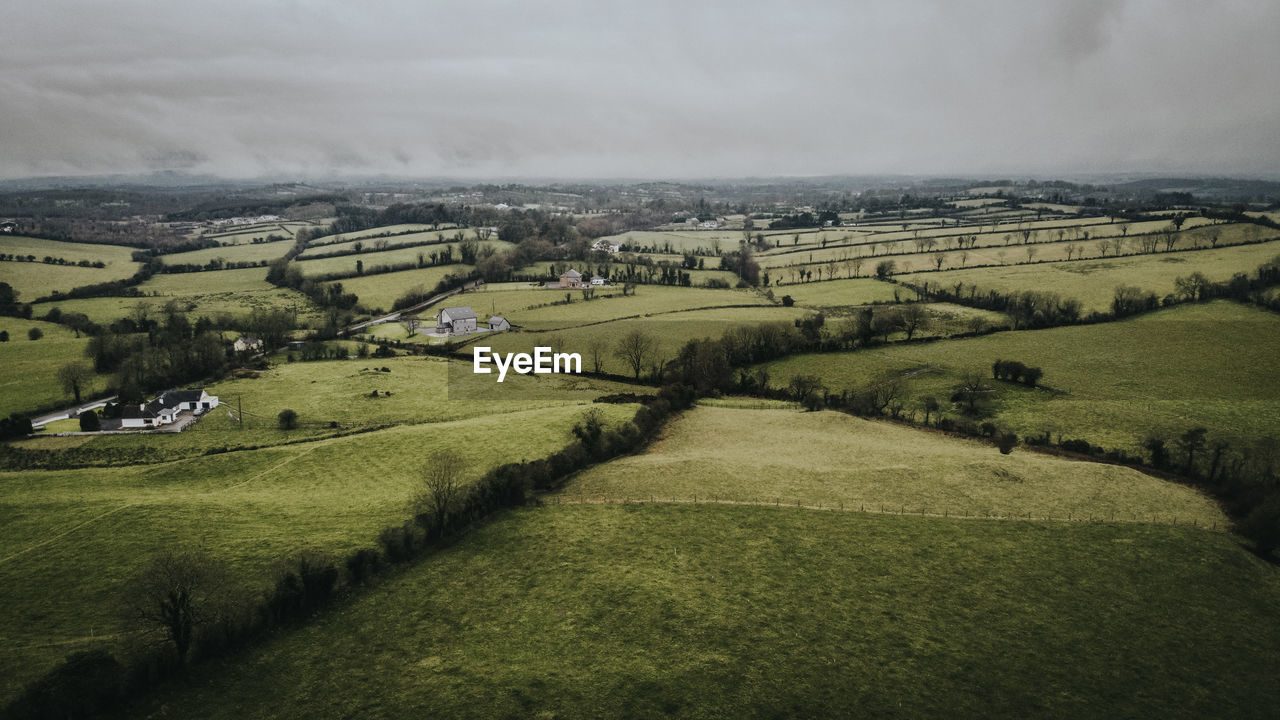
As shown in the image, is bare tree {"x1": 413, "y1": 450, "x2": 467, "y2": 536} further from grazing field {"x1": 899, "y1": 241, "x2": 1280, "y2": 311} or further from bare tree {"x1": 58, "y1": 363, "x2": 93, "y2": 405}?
grazing field {"x1": 899, "y1": 241, "x2": 1280, "y2": 311}

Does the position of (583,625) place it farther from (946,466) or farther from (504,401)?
(504,401)

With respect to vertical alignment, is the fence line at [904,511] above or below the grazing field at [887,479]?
below

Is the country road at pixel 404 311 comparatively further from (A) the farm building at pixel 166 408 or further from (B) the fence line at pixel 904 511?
(B) the fence line at pixel 904 511

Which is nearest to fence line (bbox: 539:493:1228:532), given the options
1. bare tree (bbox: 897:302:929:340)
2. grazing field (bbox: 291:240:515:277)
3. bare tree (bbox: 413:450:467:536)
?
bare tree (bbox: 413:450:467:536)

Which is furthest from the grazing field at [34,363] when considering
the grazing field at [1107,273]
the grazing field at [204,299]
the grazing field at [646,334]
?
the grazing field at [1107,273]

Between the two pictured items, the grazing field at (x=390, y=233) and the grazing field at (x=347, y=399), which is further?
the grazing field at (x=390, y=233)
